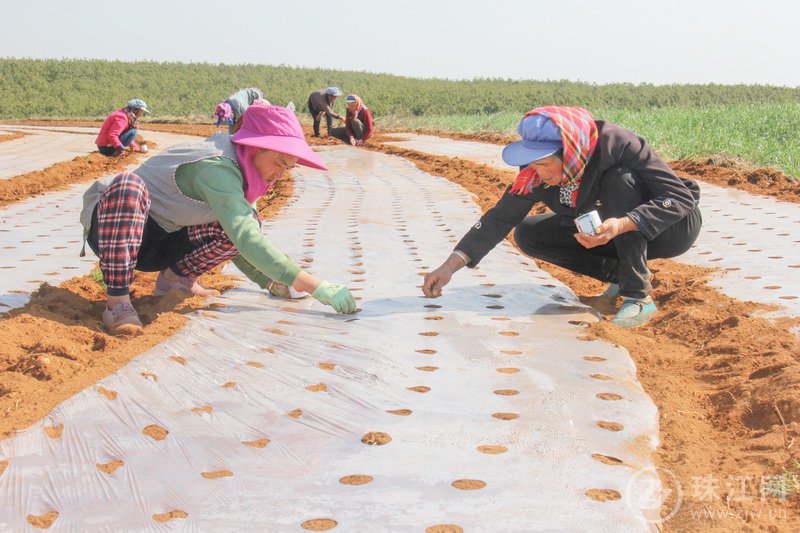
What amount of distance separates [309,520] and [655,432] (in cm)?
94

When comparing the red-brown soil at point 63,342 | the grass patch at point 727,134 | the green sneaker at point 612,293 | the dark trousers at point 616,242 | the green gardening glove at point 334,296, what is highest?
the grass patch at point 727,134

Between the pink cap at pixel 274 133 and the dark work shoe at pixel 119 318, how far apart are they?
28.4 inches

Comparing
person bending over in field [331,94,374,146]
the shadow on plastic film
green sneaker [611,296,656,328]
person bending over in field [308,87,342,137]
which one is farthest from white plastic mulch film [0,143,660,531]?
person bending over in field [308,87,342,137]

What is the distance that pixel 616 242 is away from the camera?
302cm

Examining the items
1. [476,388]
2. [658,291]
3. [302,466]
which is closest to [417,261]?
[658,291]

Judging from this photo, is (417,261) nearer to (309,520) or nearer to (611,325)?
(611,325)

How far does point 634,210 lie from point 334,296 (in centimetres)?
117

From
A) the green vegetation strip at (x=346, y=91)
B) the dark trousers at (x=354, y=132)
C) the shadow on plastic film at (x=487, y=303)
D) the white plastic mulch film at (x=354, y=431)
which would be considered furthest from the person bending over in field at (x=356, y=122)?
the white plastic mulch film at (x=354, y=431)

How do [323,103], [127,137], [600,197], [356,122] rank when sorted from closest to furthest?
[600,197] < [127,137] < [356,122] < [323,103]

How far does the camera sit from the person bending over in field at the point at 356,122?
1430cm

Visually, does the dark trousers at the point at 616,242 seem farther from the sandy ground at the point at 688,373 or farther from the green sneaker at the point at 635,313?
the sandy ground at the point at 688,373

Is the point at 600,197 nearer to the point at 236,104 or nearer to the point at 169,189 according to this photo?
the point at 169,189

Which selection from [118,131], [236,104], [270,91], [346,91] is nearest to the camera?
[236,104]

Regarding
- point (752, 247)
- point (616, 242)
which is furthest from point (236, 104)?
point (616, 242)
